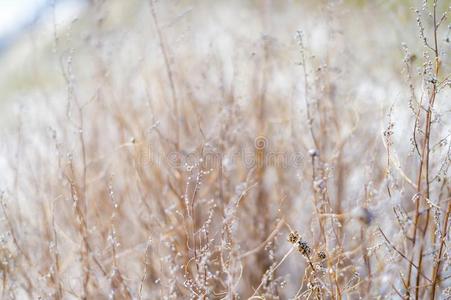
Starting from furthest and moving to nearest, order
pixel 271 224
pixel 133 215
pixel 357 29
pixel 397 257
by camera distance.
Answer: pixel 357 29, pixel 133 215, pixel 271 224, pixel 397 257

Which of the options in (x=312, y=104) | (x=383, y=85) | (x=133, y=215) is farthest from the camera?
(x=383, y=85)

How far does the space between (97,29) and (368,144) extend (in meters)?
1.47

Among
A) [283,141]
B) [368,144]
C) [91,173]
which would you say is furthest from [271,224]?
[91,173]

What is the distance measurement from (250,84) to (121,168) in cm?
81

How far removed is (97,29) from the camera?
8.45 feet

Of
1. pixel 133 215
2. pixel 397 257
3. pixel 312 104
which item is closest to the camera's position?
pixel 397 257

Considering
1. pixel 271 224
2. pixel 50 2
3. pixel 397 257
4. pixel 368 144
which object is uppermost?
pixel 50 2

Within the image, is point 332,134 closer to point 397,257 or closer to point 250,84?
point 250,84

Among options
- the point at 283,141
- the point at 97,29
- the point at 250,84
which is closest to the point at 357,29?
the point at 250,84

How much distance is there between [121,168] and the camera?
256 cm

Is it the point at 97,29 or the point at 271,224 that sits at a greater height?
the point at 97,29

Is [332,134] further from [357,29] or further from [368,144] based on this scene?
[357,29]

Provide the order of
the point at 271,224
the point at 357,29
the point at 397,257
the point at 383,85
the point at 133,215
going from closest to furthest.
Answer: the point at 397,257 < the point at 271,224 < the point at 133,215 < the point at 383,85 < the point at 357,29

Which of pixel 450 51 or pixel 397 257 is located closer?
pixel 397 257
